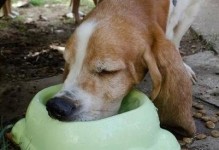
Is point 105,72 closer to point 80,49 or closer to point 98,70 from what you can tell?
point 98,70

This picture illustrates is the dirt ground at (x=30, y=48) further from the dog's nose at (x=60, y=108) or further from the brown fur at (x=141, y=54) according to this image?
the dog's nose at (x=60, y=108)

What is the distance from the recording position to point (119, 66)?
97.9 inches

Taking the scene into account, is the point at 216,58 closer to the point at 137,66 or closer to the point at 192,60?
the point at 192,60

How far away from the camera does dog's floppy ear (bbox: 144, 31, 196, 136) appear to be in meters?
2.63

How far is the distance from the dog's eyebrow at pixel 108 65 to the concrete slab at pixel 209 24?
6.67 feet

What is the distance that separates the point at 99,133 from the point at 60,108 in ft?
0.64

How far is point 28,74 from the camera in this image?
158 inches

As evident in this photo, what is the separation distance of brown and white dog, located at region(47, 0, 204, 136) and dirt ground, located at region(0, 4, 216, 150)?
1.20 ft

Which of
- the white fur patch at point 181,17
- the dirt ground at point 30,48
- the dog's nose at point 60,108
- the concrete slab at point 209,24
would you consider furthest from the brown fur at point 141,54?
the concrete slab at point 209,24

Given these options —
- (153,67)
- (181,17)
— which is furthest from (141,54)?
(181,17)

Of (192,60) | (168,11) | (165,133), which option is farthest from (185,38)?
(165,133)

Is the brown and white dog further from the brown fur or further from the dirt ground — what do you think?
the dirt ground

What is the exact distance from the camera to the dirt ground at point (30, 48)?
356cm

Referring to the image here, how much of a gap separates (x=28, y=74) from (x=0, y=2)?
1.00 meters
